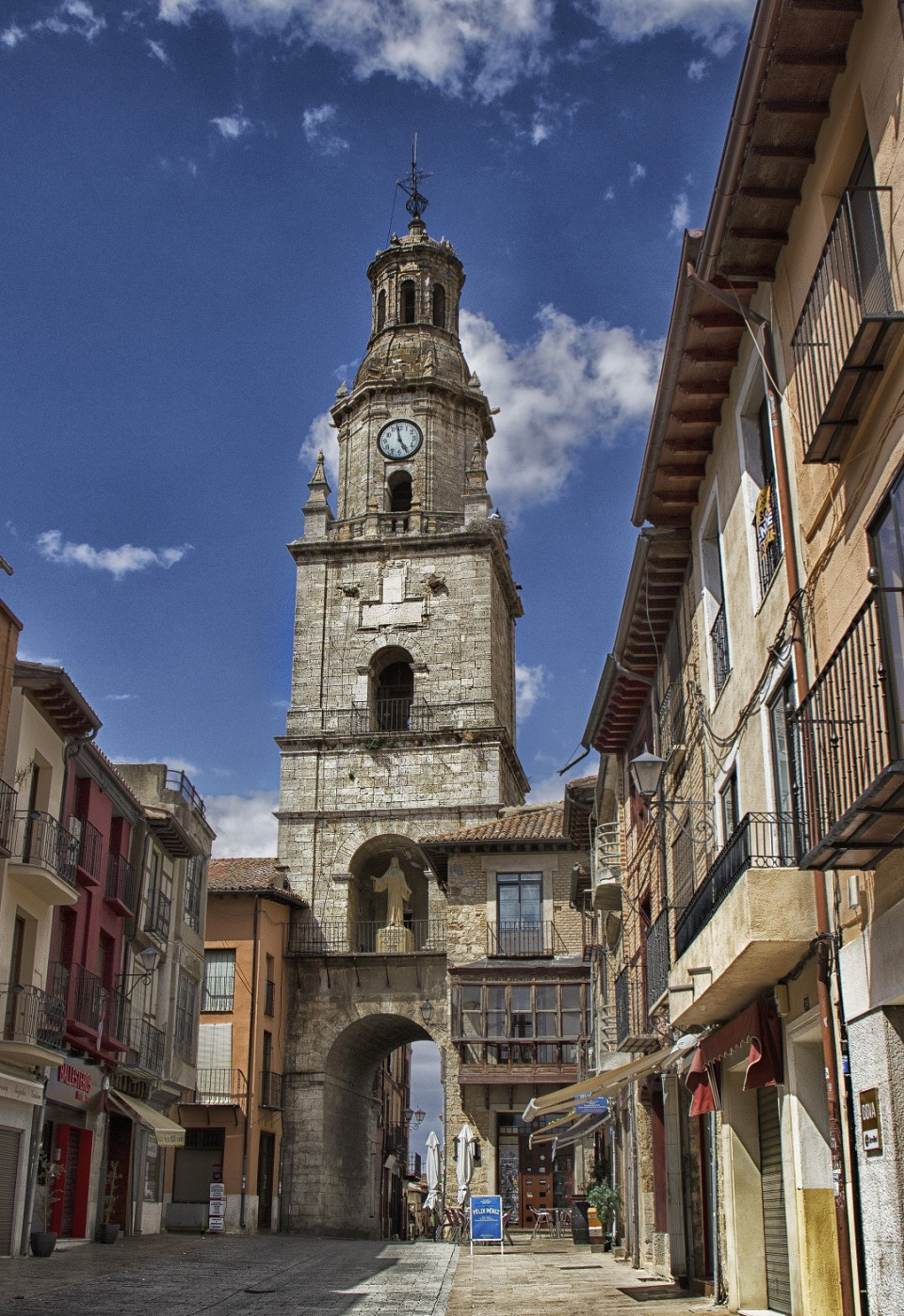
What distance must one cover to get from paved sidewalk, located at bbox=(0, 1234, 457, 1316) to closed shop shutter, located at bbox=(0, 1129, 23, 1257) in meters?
0.66

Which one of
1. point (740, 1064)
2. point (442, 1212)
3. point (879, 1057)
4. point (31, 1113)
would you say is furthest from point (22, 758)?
point (442, 1212)

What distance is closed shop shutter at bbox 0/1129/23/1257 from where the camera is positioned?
19.2 m

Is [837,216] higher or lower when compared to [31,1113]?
higher

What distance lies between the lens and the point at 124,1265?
18.1 metres

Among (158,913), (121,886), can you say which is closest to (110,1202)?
(121,886)

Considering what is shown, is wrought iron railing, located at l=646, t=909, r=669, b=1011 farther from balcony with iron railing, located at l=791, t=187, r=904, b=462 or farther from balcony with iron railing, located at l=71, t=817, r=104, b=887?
balcony with iron railing, located at l=71, t=817, r=104, b=887

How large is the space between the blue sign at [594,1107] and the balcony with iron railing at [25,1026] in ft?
32.6

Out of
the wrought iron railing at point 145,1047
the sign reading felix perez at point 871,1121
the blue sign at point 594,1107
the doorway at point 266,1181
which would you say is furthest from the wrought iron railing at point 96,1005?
the sign reading felix perez at point 871,1121

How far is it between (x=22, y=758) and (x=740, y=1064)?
12.3 metres

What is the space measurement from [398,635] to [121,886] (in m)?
18.1

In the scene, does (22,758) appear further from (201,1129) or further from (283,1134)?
(283,1134)

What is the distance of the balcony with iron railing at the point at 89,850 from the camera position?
2297 centimetres

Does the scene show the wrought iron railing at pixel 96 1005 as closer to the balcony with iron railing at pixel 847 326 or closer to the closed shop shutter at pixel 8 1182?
the closed shop shutter at pixel 8 1182

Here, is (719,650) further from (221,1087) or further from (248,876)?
(248,876)
